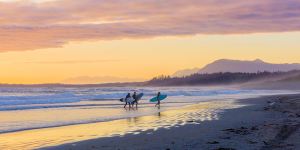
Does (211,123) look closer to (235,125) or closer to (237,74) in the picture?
(235,125)

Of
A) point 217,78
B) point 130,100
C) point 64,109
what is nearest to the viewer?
point 64,109

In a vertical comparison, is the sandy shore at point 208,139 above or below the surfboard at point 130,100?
below

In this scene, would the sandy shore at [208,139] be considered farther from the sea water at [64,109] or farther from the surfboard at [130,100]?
the surfboard at [130,100]

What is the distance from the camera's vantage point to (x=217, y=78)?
171125 millimetres

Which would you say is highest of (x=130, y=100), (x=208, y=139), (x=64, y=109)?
(x=130, y=100)

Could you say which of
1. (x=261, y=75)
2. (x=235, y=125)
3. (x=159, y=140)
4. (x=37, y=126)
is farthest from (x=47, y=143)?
(x=261, y=75)

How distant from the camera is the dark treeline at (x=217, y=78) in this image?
161 meters

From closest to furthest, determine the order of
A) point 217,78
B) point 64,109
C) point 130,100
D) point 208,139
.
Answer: point 208,139, point 64,109, point 130,100, point 217,78

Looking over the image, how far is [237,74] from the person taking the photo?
174 m

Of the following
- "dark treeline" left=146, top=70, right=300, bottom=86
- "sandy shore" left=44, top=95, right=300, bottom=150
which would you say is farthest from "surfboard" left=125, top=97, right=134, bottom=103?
"dark treeline" left=146, top=70, right=300, bottom=86

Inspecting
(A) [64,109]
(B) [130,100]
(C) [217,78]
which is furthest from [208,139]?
(C) [217,78]

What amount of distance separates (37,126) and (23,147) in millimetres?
6445

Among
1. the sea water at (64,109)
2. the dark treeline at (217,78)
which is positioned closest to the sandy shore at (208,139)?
the sea water at (64,109)

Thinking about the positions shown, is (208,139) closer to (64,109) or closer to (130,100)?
(64,109)
